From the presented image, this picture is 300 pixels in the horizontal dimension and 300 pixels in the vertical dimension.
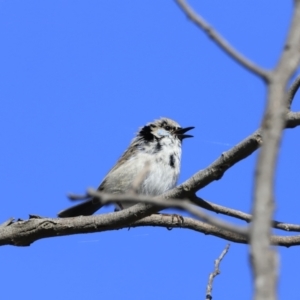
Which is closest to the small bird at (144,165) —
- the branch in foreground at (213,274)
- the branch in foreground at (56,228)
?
the branch in foreground at (56,228)

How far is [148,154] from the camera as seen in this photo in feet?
25.7

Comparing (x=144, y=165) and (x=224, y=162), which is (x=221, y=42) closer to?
(x=224, y=162)

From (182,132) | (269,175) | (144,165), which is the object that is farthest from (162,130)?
(269,175)

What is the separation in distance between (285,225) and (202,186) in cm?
102

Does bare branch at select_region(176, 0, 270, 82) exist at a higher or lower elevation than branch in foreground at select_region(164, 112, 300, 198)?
lower

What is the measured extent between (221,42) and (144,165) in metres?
5.91

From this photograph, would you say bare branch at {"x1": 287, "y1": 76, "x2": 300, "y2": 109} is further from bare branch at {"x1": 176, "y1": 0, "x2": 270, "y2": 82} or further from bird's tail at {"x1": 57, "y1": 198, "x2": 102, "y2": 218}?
bird's tail at {"x1": 57, "y1": 198, "x2": 102, "y2": 218}

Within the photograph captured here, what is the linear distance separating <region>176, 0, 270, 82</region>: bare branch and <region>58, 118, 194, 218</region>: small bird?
5686 millimetres

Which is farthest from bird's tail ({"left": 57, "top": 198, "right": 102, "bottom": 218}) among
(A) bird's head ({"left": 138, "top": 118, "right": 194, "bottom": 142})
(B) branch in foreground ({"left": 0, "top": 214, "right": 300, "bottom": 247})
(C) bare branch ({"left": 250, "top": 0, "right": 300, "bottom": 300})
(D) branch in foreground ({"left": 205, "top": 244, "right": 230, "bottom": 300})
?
(C) bare branch ({"left": 250, "top": 0, "right": 300, "bottom": 300})

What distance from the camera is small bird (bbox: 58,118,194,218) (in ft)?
24.5

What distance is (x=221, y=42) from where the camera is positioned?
58.9 inches

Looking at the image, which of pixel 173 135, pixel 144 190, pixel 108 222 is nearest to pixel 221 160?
pixel 108 222

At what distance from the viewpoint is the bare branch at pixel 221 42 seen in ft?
4.54

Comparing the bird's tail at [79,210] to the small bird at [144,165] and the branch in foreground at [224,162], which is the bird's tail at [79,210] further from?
the branch in foreground at [224,162]
